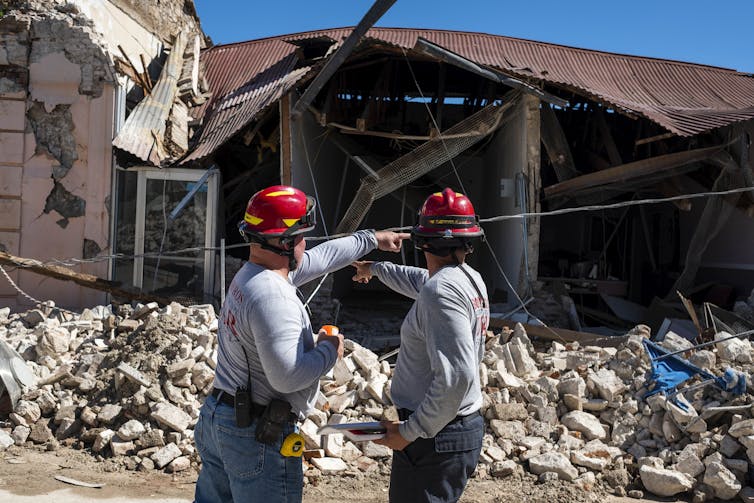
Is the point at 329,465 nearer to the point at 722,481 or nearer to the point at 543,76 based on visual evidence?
the point at 722,481

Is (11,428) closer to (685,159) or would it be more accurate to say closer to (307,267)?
(307,267)

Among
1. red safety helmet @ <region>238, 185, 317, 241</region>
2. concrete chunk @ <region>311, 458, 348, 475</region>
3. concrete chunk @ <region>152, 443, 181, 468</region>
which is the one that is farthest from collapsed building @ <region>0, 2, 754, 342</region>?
red safety helmet @ <region>238, 185, 317, 241</region>

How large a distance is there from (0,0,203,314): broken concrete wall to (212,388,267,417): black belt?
744 cm

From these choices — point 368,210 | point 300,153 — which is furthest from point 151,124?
point 368,210

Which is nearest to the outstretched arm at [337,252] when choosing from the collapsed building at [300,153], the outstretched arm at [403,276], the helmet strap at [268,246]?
the outstretched arm at [403,276]

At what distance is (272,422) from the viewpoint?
231 centimetres

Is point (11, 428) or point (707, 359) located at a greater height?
point (707, 359)

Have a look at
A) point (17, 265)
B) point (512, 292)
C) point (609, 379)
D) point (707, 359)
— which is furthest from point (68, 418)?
point (512, 292)

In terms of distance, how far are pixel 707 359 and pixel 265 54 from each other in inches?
399

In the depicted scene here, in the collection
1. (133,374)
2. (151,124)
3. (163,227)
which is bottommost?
(133,374)

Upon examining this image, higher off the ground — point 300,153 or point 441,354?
point 300,153

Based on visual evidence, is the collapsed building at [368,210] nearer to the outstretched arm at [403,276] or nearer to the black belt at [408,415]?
the outstretched arm at [403,276]

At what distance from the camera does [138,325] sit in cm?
706

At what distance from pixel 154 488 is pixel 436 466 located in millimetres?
3026
